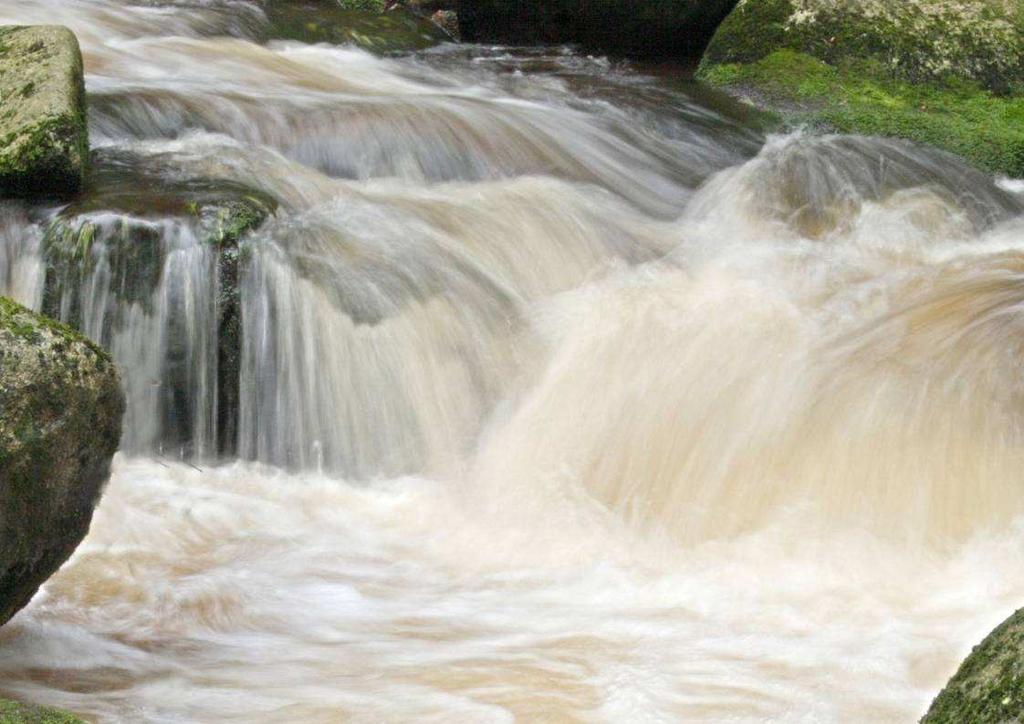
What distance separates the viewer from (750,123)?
8945 mm

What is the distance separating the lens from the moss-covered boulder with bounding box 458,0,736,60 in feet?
35.1

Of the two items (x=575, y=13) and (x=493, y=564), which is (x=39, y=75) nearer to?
(x=493, y=564)

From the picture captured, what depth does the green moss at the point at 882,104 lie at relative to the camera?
28.6ft

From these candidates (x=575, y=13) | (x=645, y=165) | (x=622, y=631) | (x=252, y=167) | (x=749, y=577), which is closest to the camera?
(x=622, y=631)

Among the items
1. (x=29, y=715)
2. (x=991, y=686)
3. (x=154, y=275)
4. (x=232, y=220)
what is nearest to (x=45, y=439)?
(x=29, y=715)

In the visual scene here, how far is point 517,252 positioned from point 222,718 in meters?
3.61

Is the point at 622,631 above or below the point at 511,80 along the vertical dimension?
below

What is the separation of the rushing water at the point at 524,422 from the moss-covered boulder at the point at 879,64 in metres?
0.73

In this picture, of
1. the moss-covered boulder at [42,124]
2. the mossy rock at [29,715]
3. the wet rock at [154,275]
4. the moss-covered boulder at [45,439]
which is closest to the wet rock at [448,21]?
the moss-covered boulder at [42,124]

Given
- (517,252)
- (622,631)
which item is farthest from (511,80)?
(622,631)

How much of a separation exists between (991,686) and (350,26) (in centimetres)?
909

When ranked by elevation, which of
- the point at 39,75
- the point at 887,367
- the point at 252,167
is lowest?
the point at 887,367

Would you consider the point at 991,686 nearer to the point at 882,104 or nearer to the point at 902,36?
the point at 882,104

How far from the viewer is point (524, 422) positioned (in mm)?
5785
